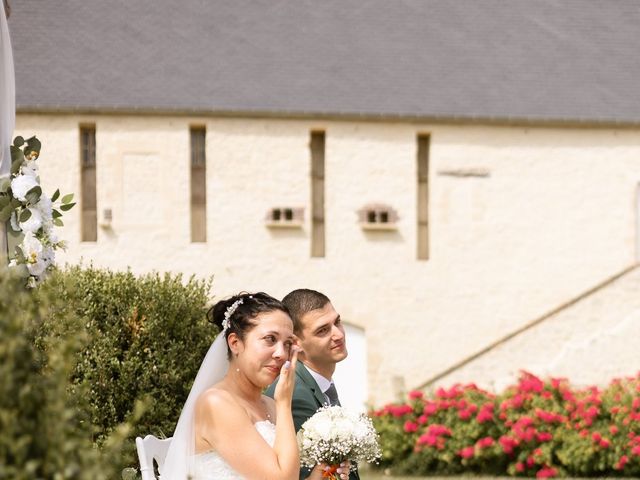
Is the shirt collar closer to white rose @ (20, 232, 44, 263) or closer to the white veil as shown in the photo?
the white veil

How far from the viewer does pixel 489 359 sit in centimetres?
1956

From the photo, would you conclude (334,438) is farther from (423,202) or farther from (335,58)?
(335,58)

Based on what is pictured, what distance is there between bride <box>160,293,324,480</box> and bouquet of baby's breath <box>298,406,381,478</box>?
69mm

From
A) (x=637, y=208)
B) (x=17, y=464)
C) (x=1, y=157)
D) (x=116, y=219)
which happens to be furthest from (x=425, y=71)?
(x=17, y=464)

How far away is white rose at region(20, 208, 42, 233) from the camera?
17.6 feet

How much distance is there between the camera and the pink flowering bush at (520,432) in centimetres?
1388

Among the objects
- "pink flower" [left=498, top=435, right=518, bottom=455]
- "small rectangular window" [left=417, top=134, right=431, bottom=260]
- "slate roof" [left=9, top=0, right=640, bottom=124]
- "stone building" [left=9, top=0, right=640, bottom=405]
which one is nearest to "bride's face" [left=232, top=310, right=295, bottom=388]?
"pink flower" [left=498, top=435, right=518, bottom=455]

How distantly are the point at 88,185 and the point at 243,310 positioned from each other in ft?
54.0

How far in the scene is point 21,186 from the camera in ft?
17.6

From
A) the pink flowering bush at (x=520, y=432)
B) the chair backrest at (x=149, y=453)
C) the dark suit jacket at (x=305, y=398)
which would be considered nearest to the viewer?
the chair backrest at (x=149, y=453)

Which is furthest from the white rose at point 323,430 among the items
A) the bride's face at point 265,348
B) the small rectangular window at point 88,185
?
the small rectangular window at point 88,185

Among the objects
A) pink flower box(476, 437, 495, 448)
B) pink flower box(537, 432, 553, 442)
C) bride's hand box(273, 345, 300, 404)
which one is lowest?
pink flower box(476, 437, 495, 448)

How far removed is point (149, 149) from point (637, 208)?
8524 millimetres

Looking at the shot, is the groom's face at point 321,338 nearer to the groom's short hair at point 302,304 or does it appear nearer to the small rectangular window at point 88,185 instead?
the groom's short hair at point 302,304
